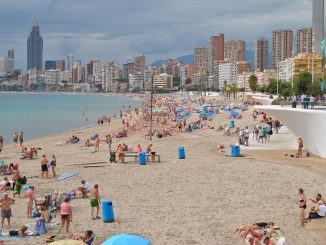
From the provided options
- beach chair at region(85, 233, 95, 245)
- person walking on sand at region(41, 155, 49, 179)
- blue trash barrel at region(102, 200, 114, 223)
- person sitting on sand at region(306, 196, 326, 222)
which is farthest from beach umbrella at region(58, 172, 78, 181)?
person sitting on sand at region(306, 196, 326, 222)

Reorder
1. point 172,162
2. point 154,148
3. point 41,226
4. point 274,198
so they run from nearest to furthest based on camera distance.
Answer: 1. point 41,226
2. point 274,198
3. point 172,162
4. point 154,148

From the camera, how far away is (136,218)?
1289 centimetres

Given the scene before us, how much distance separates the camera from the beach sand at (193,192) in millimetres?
11781

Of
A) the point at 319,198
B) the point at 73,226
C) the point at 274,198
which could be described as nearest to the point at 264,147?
the point at 274,198

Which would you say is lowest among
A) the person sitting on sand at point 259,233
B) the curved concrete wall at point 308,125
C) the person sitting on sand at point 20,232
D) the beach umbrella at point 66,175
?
the person sitting on sand at point 20,232

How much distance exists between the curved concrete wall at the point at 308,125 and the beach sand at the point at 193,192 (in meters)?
0.83

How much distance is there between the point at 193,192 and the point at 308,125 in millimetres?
7576

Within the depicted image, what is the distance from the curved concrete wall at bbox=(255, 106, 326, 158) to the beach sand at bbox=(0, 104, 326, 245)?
827 millimetres

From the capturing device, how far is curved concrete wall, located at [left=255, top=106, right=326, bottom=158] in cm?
2025

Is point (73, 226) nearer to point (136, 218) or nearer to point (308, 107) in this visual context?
point (136, 218)

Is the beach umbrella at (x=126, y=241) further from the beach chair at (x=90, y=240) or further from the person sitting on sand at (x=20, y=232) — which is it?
the person sitting on sand at (x=20, y=232)

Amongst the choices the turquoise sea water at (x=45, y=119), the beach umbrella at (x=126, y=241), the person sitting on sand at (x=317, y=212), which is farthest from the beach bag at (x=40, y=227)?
the turquoise sea water at (x=45, y=119)

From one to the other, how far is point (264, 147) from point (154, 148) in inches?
233

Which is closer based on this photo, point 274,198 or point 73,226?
point 73,226
